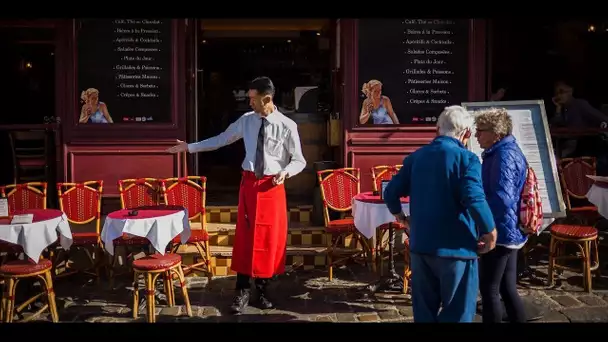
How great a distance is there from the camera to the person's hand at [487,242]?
404 centimetres

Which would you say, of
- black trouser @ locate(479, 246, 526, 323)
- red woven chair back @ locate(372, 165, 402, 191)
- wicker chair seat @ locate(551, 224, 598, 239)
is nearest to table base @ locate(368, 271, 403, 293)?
red woven chair back @ locate(372, 165, 402, 191)

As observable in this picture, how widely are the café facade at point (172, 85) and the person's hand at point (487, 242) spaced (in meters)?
3.78

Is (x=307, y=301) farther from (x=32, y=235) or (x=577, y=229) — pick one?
(x=577, y=229)

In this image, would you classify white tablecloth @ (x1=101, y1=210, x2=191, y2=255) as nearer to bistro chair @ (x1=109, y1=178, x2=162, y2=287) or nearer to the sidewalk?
the sidewalk

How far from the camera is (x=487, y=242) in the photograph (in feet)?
13.4

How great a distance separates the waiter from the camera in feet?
19.0

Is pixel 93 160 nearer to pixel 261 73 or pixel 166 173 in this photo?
pixel 166 173

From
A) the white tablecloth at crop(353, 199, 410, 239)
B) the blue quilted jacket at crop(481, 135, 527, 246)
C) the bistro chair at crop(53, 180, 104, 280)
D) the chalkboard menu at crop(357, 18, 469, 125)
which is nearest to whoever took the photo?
the blue quilted jacket at crop(481, 135, 527, 246)

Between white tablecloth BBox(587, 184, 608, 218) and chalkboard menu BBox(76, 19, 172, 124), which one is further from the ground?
chalkboard menu BBox(76, 19, 172, 124)

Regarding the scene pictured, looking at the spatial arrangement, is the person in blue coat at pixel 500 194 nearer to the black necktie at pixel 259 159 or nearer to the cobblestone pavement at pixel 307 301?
the cobblestone pavement at pixel 307 301

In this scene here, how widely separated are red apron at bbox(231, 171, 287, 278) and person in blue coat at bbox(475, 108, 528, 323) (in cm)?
188

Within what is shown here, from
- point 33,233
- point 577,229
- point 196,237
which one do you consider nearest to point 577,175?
point 577,229

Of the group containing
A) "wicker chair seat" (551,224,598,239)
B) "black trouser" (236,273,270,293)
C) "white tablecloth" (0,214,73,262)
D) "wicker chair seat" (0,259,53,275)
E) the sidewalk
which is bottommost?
the sidewalk

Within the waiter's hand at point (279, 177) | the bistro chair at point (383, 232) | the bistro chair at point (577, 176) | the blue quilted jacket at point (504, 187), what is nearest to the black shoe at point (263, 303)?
the waiter's hand at point (279, 177)
